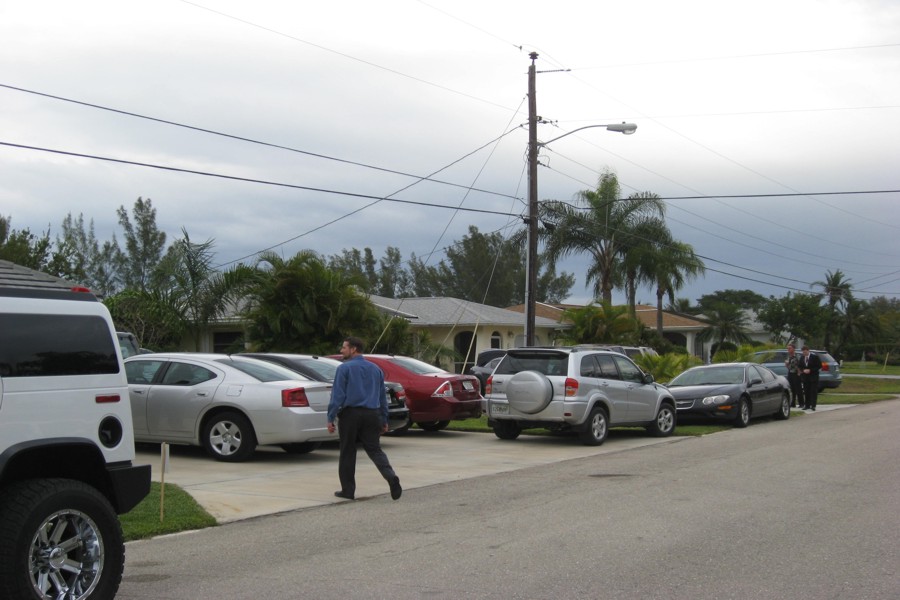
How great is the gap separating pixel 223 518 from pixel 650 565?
14.6ft

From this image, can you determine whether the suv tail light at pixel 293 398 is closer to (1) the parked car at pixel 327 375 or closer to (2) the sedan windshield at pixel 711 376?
(1) the parked car at pixel 327 375

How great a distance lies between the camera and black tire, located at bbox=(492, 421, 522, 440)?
17609mm

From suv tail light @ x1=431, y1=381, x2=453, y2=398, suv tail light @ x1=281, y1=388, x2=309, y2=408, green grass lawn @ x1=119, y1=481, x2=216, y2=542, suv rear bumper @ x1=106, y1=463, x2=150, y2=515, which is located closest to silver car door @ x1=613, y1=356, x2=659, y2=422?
suv tail light @ x1=431, y1=381, x2=453, y2=398

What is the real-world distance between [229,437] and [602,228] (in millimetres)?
29647

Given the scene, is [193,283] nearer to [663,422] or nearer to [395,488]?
[663,422]

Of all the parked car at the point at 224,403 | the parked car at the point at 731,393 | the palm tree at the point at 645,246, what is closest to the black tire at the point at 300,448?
the parked car at the point at 224,403

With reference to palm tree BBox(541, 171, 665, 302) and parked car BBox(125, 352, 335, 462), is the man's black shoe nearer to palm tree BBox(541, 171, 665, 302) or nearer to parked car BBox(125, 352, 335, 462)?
parked car BBox(125, 352, 335, 462)

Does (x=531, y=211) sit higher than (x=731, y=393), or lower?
higher

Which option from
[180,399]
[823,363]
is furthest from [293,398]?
[823,363]

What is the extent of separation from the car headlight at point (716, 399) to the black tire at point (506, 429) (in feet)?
16.6

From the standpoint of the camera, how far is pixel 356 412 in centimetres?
1061

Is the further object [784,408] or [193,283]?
[193,283]

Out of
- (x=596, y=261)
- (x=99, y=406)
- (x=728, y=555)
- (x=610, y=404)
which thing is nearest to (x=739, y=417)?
(x=610, y=404)

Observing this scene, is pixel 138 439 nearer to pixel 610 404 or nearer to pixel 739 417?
pixel 610 404
